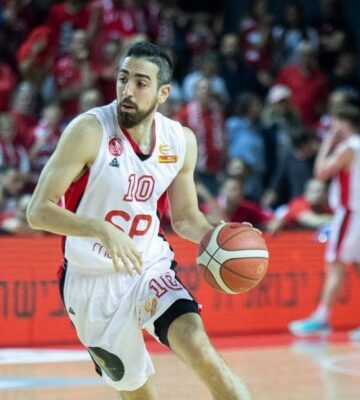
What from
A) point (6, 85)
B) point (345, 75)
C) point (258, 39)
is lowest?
point (6, 85)

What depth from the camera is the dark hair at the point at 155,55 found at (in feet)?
15.0

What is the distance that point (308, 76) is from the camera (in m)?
12.0

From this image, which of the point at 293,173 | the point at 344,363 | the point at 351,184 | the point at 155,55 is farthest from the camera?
the point at 293,173

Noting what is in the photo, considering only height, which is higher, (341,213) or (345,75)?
(345,75)

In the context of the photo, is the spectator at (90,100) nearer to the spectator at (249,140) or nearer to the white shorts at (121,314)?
the spectator at (249,140)

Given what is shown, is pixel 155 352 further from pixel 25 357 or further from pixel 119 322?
pixel 119 322

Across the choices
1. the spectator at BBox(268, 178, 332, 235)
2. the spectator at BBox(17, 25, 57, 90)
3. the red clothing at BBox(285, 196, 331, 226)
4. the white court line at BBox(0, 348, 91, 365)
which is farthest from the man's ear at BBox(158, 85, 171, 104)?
the spectator at BBox(17, 25, 57, 90)

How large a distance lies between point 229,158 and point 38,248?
294 cm

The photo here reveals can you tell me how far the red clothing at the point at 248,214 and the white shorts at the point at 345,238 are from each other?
2.46ft

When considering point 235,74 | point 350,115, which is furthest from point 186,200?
point 235,74

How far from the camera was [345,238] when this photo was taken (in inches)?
348

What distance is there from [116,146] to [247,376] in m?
3.03

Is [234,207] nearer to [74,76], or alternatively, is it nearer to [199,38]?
[74,76]

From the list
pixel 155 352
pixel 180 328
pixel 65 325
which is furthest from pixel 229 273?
pixel 65 325
